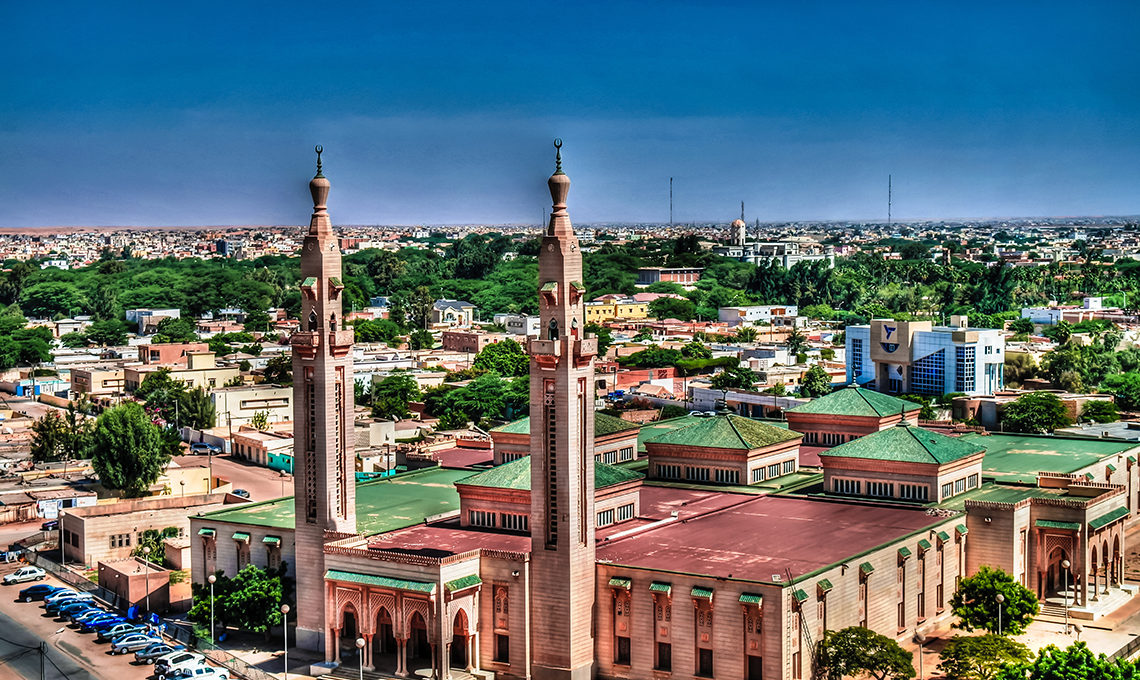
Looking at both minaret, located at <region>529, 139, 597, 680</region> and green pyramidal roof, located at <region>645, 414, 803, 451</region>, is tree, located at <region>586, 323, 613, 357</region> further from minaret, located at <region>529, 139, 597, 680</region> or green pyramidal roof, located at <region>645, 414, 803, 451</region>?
minaret, located at <region>529, 139, 597, 680</region>

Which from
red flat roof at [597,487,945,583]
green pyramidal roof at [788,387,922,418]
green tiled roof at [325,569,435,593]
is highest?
green pyramidal roof at [788,387,922,418]

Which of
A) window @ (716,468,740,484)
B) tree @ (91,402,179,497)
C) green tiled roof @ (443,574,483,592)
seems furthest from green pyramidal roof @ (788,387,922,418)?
tree @ (91,402,179,497)

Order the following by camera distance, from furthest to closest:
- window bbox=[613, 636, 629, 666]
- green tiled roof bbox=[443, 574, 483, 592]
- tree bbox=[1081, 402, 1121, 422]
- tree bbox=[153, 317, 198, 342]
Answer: tree bbox=[153, 317, 198, 342]
tree bbox=[1081, 402, 1121, 422]
window bbox=[613, 636, 629, 666]
green tiled roof bbox=[443, 574, 483, 592]

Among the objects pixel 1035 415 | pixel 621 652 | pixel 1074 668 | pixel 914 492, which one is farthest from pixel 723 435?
pixel 1035 415

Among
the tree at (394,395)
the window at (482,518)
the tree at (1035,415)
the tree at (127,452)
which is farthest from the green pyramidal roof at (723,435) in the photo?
the tree at (394,395)

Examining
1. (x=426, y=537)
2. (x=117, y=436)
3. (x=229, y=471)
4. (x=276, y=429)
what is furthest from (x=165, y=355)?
(x=426, y=537)

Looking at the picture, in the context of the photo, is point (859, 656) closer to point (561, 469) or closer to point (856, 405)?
point (561, 469)

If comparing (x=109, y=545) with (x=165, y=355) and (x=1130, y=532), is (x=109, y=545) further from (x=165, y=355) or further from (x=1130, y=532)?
(x=165, y=355)

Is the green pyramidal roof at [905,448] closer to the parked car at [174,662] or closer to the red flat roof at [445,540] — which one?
the red flat roof at [445,540]
